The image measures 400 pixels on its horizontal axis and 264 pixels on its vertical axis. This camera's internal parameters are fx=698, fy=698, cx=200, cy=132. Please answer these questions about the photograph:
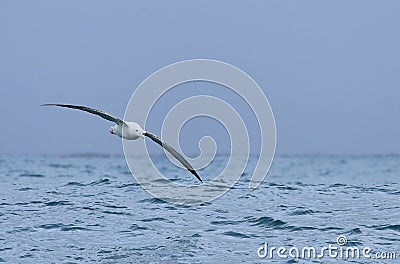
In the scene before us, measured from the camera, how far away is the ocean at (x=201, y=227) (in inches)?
536

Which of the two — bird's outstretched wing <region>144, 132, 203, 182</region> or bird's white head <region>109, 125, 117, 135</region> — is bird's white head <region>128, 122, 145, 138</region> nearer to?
bird's outstretched wing <region>144, 132, 203, 182</region>

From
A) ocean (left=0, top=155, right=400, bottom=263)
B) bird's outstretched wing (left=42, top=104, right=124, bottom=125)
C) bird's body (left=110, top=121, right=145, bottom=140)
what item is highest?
bird's outstretched wing (left=42, top=104, right=124, bottom=125)

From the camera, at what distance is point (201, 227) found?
1591 centimetres

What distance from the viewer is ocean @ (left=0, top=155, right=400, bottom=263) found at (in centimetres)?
1361

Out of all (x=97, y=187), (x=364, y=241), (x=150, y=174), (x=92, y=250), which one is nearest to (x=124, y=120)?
(x=92, y=250)

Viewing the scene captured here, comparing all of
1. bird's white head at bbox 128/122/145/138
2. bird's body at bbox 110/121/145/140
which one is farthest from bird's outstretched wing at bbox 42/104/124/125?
bird's white head at bbox 128/122/145/138

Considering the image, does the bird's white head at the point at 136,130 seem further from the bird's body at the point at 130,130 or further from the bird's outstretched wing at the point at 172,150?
the bird's outstretched wing at the point at 172,150

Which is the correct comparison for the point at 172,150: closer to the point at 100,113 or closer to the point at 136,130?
the point at 136,130

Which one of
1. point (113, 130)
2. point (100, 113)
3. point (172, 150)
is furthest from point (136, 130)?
point (172, 150)

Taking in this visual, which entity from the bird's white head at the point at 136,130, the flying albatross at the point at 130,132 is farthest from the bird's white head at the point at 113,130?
the bird's white head at the point at 136,130

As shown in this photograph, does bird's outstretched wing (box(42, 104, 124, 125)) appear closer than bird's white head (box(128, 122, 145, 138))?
Yes

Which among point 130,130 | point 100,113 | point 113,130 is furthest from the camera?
point 113,130

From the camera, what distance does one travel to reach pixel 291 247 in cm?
1415

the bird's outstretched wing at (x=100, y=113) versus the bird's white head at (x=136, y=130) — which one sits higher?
the bird's outstretched wing at (x=100, y=113)
